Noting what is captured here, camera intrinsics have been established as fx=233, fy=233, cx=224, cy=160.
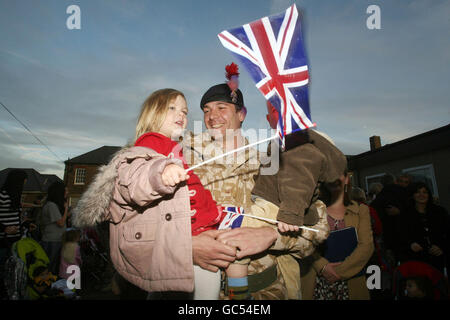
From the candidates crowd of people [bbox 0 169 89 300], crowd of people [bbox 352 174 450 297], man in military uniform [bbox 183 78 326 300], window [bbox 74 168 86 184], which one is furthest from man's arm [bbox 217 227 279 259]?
window [bbox 74 168 86 184]

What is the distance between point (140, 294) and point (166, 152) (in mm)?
2012

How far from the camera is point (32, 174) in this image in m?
45.2

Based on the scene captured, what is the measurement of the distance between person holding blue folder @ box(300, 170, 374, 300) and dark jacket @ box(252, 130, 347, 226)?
4.62 ft

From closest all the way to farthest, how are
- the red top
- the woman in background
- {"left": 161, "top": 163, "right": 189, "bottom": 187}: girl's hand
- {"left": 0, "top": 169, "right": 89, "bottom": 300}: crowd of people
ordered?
{"left": 161, "top": 163, "right": 189, "bottom": 187}: girl's hand, the red top, {"left": 0, "top": 169, "right": 89, "bottom": 300}: crowd of people, the woman in background

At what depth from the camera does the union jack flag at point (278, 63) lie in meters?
1.59

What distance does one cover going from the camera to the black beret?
2.86 m

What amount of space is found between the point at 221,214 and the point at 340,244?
2197 millimetres

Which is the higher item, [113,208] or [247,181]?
[247,181]

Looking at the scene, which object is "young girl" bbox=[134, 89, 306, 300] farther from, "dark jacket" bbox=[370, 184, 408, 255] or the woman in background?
the woman in background

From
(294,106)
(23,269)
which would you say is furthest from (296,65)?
(23,269)

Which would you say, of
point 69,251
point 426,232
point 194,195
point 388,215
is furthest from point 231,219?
point 69,251

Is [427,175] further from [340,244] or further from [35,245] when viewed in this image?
[35,245]

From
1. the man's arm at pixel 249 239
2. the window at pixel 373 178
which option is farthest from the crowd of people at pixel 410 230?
the window at pixel 373 178
